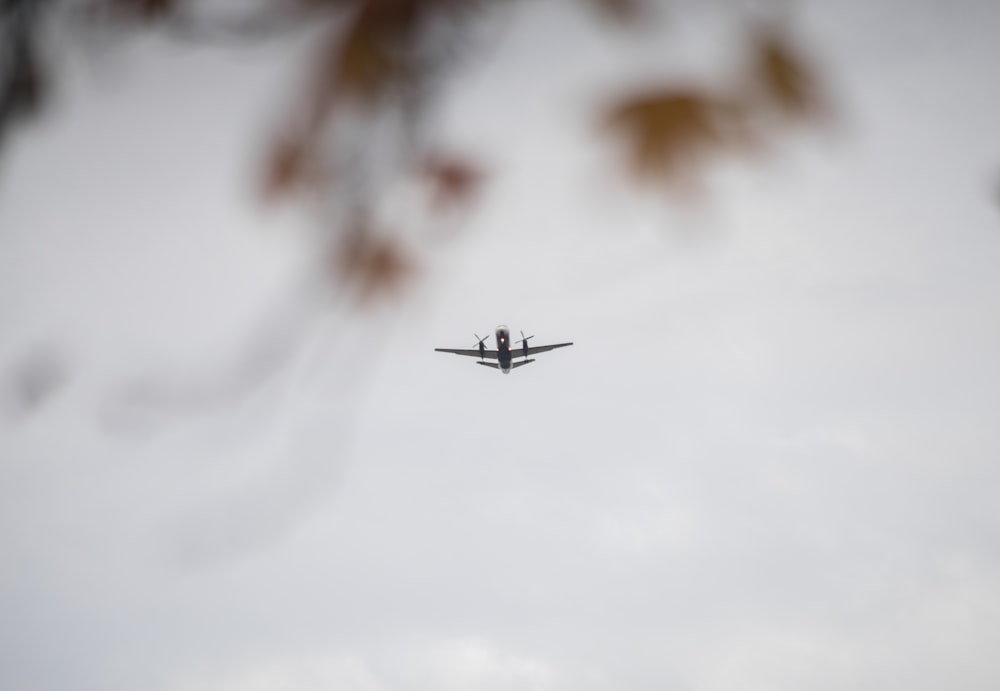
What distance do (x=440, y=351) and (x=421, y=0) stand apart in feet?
118

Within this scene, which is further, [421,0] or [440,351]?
[440,351]

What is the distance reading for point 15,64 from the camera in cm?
182

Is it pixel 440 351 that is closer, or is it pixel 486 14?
pixel 486 14

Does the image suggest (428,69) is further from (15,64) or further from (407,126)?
(15,64)

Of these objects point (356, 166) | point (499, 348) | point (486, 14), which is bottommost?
point (356, 166)

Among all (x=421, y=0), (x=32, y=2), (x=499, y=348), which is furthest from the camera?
(x=499, y=348)

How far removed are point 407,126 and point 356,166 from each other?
19 cm

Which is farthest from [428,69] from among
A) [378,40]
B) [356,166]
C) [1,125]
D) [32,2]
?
[1,125]

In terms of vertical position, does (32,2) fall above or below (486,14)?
above

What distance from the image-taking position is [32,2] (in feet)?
5.76

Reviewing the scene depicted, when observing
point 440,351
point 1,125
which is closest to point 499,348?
point 440,351

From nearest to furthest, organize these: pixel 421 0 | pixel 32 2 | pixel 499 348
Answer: pixel 421 0
pixel 32 2
pixel 499 348

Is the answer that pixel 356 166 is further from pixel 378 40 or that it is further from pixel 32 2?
pixel 32 2

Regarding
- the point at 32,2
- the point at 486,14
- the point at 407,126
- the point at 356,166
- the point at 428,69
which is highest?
the point at 32,2
